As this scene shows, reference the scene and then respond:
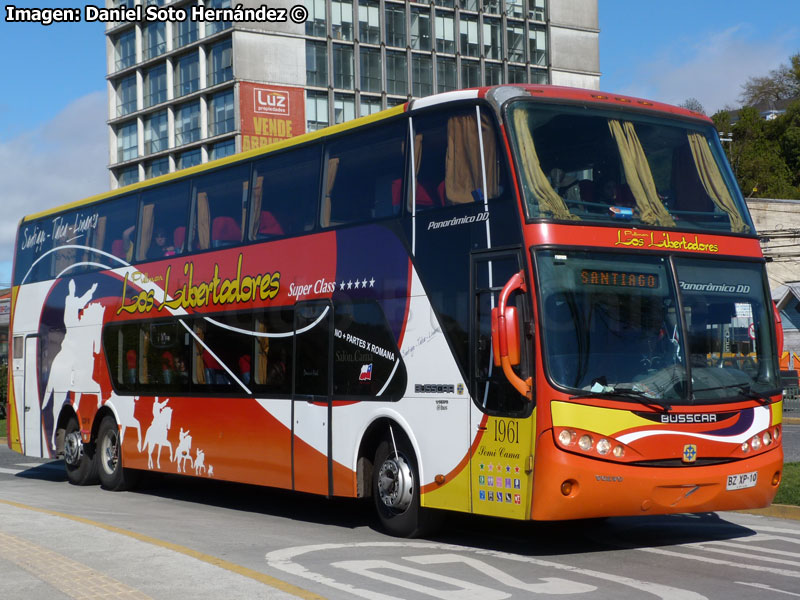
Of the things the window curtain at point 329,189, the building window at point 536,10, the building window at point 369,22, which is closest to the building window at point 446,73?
the building window at point 369,22

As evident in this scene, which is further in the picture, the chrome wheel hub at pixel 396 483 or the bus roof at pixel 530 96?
the chrome wheel hub at pixel 396 483

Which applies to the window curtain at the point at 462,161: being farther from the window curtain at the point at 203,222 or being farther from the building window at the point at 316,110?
the building window at the point at 316,110

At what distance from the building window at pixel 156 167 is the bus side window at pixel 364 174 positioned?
76.3m

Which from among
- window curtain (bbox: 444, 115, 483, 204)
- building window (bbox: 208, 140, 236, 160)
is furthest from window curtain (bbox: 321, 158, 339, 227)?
building window (bbox: 208, 140, 236, 160)

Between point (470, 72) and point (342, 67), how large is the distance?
10832 mm

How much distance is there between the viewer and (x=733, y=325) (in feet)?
34.4

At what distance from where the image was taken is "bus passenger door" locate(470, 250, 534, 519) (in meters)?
9.77

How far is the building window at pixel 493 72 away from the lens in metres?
90.4

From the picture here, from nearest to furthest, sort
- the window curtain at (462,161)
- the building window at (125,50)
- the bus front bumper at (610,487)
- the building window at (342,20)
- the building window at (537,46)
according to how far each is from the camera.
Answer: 1. the bus front bumper at (610,487)
2. the window curtain at (462,161)
3. the building window at (342,20)
4. the building window at (125,50)
5. the building window at (537,46)

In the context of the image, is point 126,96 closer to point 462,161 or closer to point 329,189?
point 329,189

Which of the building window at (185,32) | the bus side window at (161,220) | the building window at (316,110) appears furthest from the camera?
the building window at (185,32)

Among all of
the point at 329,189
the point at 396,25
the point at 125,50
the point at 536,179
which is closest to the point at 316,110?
the point at 396,25

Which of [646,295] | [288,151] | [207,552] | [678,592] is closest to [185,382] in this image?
[288,151]

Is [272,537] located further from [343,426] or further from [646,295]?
[646,295]
